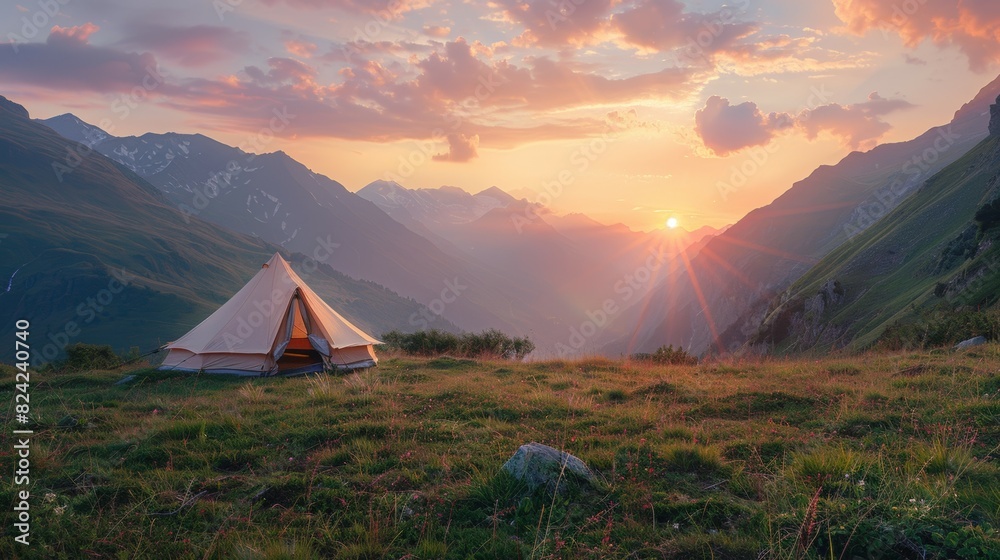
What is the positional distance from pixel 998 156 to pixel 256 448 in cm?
9341

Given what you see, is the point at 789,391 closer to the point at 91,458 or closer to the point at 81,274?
the point at 91,458

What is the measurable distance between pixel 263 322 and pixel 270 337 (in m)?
0.85

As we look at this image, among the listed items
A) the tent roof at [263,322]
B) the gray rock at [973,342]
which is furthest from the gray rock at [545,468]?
the gray rock at [973,342]

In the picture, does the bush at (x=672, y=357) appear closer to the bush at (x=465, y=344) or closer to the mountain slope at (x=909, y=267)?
the bush at (x=465, y=344)

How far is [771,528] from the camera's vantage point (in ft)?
14.0

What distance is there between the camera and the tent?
1741 cm

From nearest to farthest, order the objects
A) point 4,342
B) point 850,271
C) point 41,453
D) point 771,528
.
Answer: point 771,528 < point 41,453 < point 850,271 < point 4,342

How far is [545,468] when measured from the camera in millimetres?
5504

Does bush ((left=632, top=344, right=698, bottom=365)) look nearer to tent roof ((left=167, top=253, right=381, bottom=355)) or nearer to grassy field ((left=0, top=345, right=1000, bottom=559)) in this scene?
grassy field ((left=0, top=345, right=1000, bottom=559))

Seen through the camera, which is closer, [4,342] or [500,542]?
[500,542]

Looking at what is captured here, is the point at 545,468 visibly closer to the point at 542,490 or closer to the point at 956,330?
the point at 542,490

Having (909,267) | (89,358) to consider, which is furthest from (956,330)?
(909,267)

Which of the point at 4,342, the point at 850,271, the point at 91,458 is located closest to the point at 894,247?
the point at 850,271

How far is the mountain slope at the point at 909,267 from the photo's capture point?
41006mm
